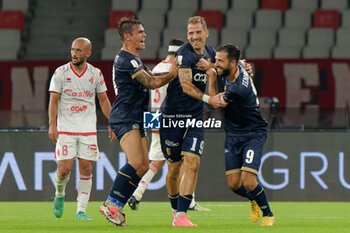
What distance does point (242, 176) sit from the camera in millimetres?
9109

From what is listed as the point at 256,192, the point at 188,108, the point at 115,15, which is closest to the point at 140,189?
the point at 188,108

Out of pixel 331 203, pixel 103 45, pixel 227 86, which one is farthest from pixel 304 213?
pixel 103 45

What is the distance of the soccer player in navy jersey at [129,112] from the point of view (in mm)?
8883

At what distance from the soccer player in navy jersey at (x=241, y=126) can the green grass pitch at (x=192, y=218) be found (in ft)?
1.45

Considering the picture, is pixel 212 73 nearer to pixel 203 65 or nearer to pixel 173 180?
pixel 203 65

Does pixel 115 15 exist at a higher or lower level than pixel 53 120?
higher

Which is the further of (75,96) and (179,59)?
(75,96)

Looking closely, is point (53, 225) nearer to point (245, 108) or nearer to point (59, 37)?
point (245, 108)

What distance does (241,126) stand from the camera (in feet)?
30.3

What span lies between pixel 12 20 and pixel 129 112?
1173 cm

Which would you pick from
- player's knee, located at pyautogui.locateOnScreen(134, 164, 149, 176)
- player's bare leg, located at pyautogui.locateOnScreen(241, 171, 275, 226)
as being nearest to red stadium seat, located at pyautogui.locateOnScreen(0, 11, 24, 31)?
player's knee, located at pyautogui.locateOnScreen(134, 164, 149, 176)

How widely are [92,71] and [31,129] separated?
441 centimetres

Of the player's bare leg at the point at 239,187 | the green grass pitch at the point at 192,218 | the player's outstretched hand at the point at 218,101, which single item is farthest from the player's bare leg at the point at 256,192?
the player's outstretched hand at the point at 218,101

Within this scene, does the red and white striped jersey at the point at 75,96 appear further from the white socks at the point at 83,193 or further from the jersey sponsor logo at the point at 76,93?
the white socks at the point at 83,193
